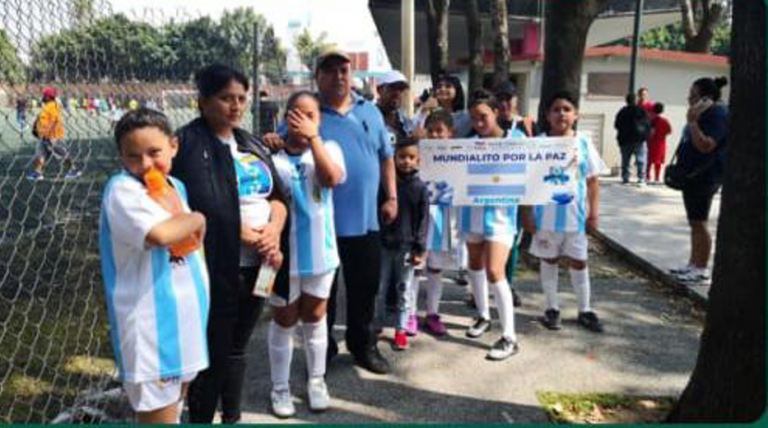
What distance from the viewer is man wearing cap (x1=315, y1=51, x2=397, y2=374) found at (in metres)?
3.59

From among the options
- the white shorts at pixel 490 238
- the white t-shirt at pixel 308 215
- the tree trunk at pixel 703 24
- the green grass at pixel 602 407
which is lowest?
the green grass at pixel 602 407

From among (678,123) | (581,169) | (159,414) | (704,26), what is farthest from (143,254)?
(704,26)

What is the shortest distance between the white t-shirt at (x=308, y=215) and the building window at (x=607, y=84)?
14090mm

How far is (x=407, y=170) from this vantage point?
177 inches

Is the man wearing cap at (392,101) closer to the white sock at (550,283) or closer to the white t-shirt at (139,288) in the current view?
the white sock at (550,283)

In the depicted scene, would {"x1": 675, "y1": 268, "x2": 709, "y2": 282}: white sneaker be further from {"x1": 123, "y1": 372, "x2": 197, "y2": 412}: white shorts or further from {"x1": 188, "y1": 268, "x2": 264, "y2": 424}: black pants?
{"x1": 123, "y1": 372, "x2": 197, "y2": 412}: white shorts

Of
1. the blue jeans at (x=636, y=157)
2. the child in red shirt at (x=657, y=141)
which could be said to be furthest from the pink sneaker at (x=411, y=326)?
the child in red shirt at (x=657, y=141)

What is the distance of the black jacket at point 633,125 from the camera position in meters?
12.3

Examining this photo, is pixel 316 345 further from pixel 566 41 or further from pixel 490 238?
pixel 566 41

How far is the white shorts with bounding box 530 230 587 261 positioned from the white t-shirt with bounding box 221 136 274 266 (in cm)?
253

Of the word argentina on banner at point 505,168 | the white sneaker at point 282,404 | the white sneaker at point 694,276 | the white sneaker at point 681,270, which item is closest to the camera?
the white sneaker at point 282,404

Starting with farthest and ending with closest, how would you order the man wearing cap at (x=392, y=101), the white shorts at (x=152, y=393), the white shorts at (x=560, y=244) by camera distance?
the man wearing cap at (x=392, y=101)
the white shorts at (x=560, y=244)
the white shorts at (x=152, y=393)

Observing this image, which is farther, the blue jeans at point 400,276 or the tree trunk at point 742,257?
the blue jeans at point 400,276

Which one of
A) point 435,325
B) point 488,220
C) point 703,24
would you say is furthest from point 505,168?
point 703,24
